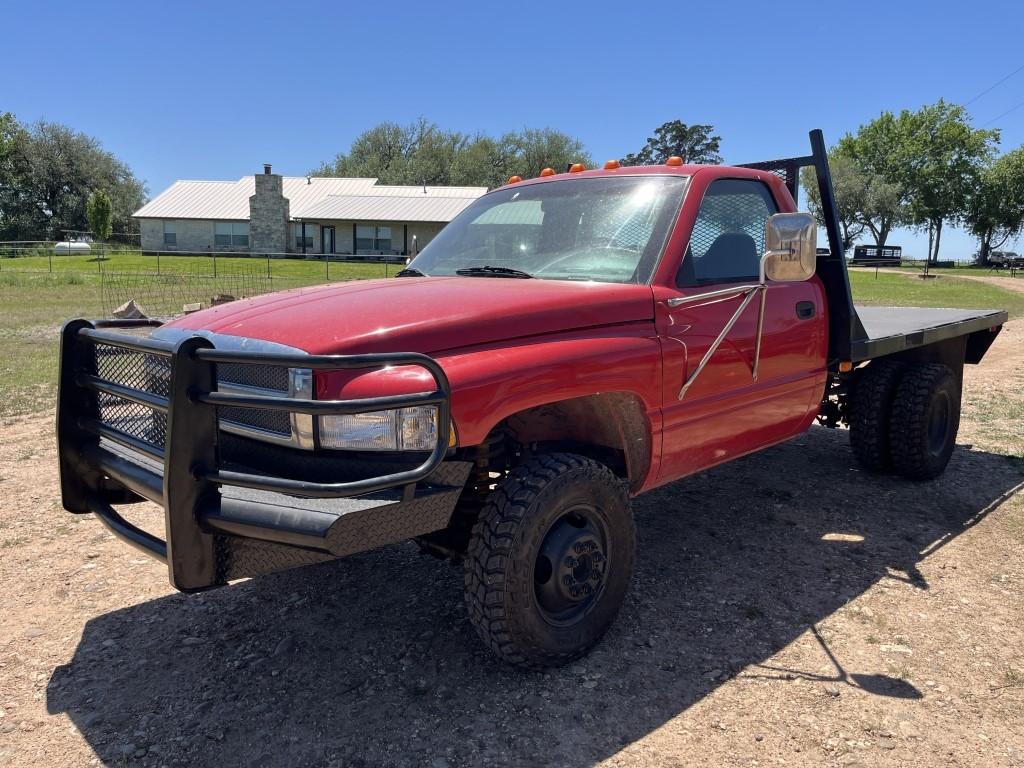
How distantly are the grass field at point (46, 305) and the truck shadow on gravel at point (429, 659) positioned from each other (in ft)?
16.7

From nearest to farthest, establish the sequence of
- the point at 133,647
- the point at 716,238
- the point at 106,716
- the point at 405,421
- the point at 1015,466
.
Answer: the point at 405,421 < the point at 106,716 < the point at 133,647 < the point at 716,238 < the point at 1015,466

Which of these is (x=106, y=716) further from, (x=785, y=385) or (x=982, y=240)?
(x=982, y=240)

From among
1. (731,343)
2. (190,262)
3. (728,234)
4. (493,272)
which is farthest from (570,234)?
(190,262)

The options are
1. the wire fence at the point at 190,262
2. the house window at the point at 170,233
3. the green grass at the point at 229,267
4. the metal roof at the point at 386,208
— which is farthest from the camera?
the house window at the point at 170,233

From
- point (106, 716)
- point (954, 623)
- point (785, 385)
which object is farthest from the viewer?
point (785, 385)

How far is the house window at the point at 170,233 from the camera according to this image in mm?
47500

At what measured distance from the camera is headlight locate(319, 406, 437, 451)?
8.36 ft

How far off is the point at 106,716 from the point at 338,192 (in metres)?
50.6

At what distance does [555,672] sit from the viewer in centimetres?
312

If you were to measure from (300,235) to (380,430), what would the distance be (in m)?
46.9

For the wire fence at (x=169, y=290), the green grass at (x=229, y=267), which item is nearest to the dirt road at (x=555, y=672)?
the wire fence at (x=169, y=290)

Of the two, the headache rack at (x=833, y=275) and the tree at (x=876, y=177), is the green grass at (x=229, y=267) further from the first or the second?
the tree at (x=876, y=177)

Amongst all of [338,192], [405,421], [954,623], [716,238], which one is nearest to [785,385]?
[716,238]

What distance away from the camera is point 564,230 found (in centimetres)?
388
